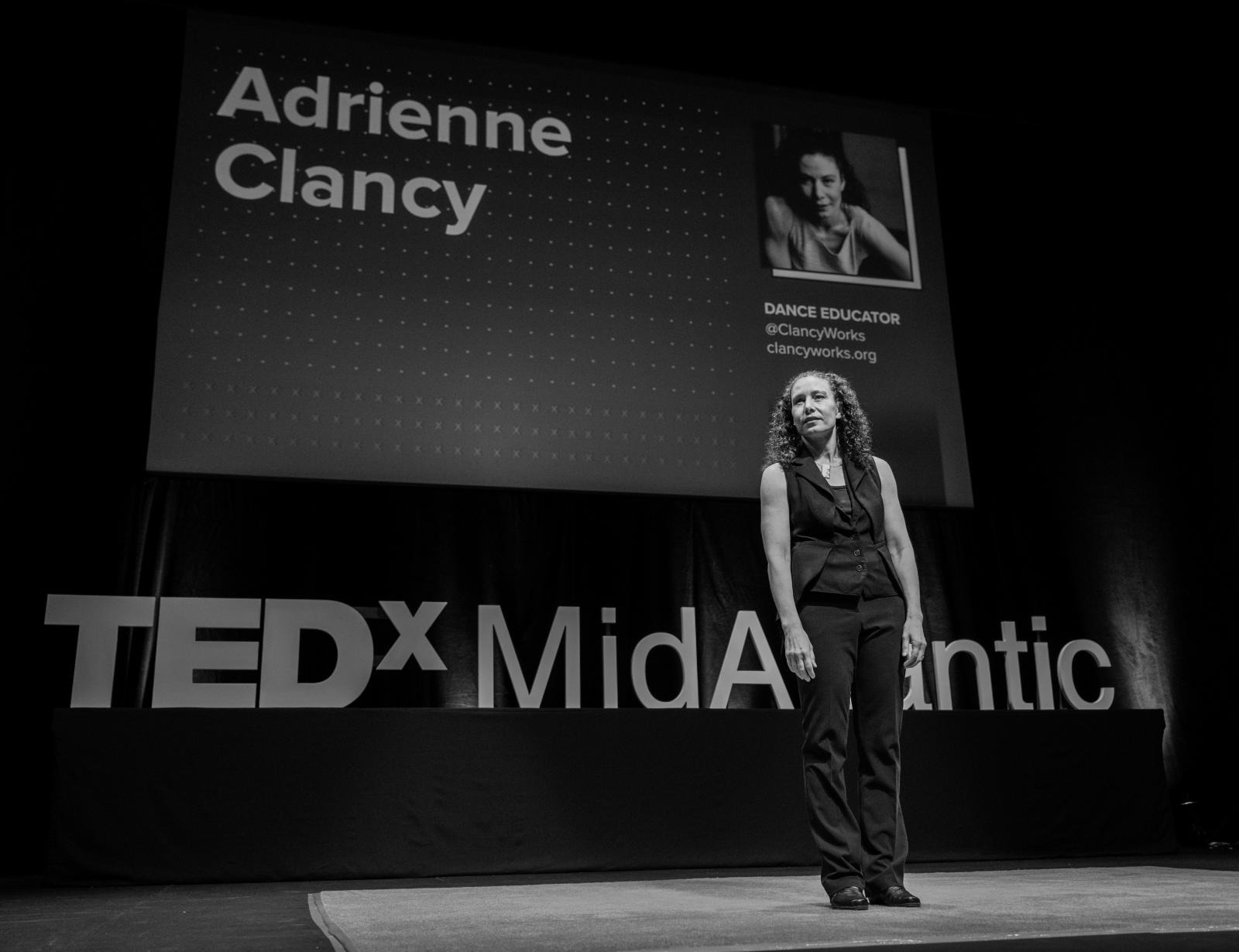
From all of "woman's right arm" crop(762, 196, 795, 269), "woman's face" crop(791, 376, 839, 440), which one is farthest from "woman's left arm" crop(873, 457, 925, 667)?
"woman's right arm" crop(762, 196, 795, 269)

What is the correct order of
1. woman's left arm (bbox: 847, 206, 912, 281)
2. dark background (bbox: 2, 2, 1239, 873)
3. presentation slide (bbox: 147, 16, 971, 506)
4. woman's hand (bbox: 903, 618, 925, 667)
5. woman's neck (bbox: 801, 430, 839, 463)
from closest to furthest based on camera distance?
woman's hand (bbox: 903, 618, 925, 667) → woman's neck (bbox: 801, 430, 839, 463) → presentation slide (bbox: 147, 16, 971, 506) → dark background (bbox: 2, 2, 1239, 873) → woman's left arm (bbox: 847, 206, 912, 281)

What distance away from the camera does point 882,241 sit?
4258 millimetres

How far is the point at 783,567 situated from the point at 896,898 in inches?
26.0

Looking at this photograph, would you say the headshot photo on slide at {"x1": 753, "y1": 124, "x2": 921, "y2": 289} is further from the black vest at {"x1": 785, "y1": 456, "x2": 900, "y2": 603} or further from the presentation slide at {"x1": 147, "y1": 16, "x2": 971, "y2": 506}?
the black vest at {"x1": 785, "y1": 456, "x2": 900, "y2": 603}

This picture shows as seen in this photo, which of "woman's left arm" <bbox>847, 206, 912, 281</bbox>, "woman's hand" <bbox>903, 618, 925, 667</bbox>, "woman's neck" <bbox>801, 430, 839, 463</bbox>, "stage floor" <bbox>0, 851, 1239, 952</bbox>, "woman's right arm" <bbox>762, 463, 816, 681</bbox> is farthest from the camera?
"woman's left arm" <bbox>847, 206, 912, 281</bbox>

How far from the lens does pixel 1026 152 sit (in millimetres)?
5000

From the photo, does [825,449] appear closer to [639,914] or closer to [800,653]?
[800,653]

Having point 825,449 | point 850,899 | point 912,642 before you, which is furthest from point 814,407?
point 850,899

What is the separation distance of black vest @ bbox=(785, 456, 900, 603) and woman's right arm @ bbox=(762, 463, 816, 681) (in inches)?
0.8

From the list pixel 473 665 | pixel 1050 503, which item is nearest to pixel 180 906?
pixel 473 665

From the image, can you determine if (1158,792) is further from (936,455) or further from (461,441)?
(461,441)

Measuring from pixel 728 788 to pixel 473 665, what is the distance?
1060 millimetres

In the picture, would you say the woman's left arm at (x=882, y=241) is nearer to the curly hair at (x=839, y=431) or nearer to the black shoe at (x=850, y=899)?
the curly hair at (x=839, y=431)

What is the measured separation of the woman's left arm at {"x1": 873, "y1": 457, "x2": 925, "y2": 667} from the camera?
7.45 ft
